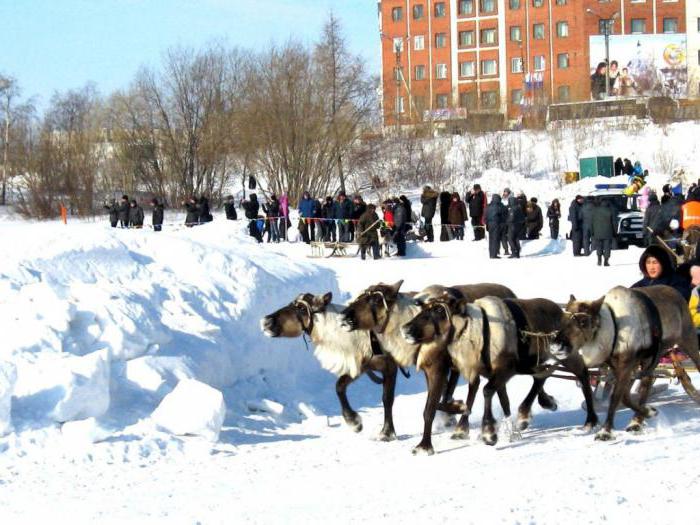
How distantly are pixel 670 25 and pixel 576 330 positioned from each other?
75241 mm

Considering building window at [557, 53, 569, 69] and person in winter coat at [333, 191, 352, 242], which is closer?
person in winter coat at [333, 191, 352, 242]

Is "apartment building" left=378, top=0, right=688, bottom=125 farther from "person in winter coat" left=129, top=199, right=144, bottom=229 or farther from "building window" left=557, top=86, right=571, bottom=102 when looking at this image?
"person in winter coat" left=129, top=199, right=144, bottom=229

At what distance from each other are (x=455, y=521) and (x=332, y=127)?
149 ft

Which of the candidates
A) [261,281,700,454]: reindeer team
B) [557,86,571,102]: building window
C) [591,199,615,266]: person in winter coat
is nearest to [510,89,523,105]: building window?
[557,86,571,102]: building window

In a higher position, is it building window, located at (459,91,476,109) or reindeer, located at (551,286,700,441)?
building window, located at (459,91,476,109)

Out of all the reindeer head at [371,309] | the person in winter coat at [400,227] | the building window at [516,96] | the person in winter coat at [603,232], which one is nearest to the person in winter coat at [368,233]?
the person in winter coat at [400,227]

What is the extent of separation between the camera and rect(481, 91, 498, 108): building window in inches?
2990

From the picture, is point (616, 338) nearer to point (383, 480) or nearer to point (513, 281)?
point (383, 480)

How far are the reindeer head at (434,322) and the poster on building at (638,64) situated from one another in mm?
71066

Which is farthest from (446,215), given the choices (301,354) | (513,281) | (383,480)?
(383,480)

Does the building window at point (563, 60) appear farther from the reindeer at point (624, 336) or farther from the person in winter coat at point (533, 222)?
the reindeer at point (624, 336)

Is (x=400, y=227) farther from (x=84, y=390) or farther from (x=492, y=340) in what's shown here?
(x=84, y=390)

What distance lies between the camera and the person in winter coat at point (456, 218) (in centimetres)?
3353

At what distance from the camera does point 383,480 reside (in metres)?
8.66
